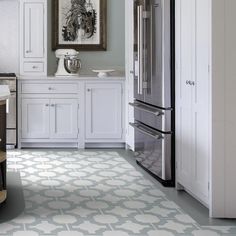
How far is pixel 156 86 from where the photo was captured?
16.3ft

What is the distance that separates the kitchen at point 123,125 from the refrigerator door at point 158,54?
0.01 metres

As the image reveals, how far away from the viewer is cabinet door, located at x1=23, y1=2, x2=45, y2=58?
6.94 meters

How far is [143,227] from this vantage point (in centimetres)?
355

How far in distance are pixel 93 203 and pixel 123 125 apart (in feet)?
9.41

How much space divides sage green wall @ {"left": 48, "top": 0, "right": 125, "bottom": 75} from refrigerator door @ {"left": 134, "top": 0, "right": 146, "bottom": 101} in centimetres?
169

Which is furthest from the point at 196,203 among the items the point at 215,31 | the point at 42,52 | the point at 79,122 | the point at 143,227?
the point at 42,52

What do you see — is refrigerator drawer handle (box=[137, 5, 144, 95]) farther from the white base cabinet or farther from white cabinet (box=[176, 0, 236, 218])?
the white base cabinet

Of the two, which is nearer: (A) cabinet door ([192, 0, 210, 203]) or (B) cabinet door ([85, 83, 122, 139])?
(A) cabinet door ([192, 0, 210, 203])

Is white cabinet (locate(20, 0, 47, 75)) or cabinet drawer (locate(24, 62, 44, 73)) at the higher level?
white cabinet (locate(20, 0, 47, 75))

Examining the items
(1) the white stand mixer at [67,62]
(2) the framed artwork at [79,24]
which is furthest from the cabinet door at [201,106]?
(2) the framed artwork at [79,24]

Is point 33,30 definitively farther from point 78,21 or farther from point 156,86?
point 156,86

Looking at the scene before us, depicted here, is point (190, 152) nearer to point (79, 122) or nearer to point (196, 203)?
point (196, 203)

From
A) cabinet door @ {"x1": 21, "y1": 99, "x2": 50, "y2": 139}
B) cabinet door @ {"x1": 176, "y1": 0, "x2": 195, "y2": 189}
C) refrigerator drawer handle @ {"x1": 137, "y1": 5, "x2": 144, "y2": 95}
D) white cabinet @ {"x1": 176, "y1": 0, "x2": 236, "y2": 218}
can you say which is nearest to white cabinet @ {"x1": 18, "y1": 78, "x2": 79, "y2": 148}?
cabinet door @ {"x1": 21, "y1": 99, "x2": 50, "y2": 139}

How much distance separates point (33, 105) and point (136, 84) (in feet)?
5.39
